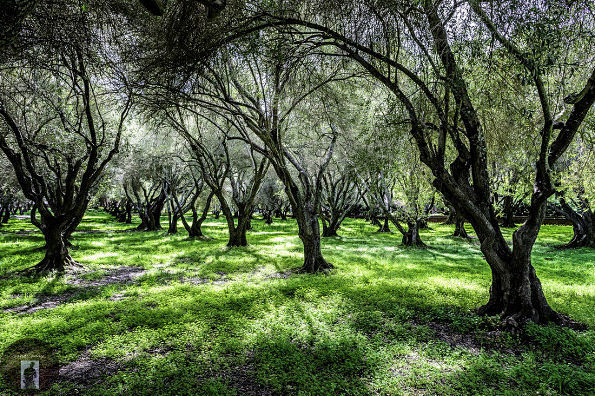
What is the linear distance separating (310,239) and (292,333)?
5.29 meters

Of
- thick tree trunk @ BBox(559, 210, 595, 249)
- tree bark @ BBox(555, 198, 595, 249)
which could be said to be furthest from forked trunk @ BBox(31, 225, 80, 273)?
thick tree trunk @ BBox(559, 210, 595, 249)


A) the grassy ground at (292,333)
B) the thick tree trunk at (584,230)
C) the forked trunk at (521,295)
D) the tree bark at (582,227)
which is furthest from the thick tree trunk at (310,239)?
the thick tree trunk at (584,230)

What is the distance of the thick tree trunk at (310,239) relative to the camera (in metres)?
10.8

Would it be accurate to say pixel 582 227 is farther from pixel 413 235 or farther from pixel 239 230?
pixel 239 230

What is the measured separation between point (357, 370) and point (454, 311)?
3460 mm

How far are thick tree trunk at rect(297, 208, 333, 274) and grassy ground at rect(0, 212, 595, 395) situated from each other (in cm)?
74

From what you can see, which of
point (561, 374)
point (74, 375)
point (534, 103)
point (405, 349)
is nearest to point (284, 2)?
point (534, 103)

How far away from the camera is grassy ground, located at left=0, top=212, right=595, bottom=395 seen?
13.5ft

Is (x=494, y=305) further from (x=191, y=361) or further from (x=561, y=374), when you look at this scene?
(x=191, y=361)

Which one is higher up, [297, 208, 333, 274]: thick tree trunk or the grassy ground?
[297, 208, 333, 274]: thick tree trunk

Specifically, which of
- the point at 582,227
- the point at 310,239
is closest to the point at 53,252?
the point at 310,239

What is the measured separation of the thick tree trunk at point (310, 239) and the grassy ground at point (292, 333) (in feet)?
2.41

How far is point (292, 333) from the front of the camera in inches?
224

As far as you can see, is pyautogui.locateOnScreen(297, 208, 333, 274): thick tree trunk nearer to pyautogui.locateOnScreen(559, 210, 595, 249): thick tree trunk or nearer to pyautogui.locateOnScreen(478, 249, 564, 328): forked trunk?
pyautogui.locateOnScreen(478, 249, 564, 328): forked trunk
